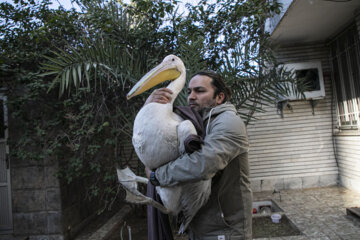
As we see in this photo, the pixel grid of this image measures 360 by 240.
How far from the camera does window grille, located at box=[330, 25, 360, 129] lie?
19.9 feet

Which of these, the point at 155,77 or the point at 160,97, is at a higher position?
the point at 155,77

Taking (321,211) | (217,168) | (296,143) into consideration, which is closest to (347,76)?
(296,143)

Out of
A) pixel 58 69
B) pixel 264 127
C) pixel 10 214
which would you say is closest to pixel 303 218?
pixel 264 127

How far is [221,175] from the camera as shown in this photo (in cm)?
155

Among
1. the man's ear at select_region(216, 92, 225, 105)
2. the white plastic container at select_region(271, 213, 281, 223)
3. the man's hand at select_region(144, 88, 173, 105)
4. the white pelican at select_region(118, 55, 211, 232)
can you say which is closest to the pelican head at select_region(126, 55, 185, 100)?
the man's hand at select_region(144, 88, 173, 105)

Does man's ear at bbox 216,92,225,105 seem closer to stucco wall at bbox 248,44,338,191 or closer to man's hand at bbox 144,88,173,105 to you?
man's hand at bbox 144,88,173,105

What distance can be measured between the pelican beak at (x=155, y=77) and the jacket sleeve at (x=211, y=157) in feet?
1.85

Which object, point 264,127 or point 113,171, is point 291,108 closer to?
point 264,127

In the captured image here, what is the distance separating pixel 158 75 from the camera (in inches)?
73.0

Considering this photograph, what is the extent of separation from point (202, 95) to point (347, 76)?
20.7 ft

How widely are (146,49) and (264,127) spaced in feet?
13.9

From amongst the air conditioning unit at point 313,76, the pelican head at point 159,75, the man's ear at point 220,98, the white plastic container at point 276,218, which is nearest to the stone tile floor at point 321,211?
the white plastic container at point 276,218

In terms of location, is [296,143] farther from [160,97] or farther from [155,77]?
[160,97]

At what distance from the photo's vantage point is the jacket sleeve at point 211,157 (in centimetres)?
125
